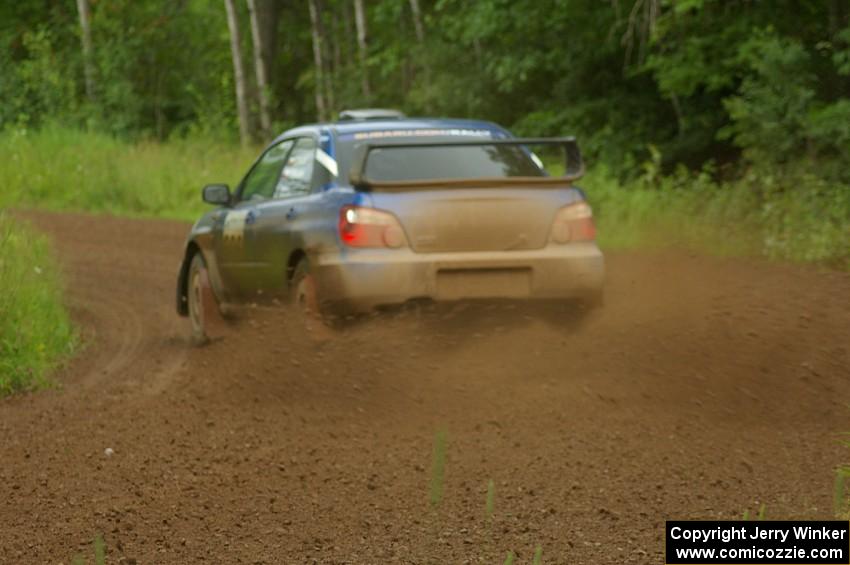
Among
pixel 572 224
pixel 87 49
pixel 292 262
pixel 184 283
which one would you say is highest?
pixel 572 224

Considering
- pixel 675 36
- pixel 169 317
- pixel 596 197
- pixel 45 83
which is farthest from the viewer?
pixel 45 83

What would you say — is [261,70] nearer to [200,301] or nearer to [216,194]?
[200,301]

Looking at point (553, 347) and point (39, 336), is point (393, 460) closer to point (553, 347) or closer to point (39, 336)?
point (553, 347)

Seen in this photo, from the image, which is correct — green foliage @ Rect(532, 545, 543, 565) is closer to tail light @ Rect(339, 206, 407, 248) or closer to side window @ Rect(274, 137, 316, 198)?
tail light @ Rect(339, 206, 407, 248)

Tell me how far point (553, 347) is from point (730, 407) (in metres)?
1.27

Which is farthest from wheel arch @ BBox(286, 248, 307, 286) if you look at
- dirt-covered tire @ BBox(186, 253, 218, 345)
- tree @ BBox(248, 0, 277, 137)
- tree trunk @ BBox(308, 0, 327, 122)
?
tree trunk @ BBox(308, 0, 327, 122)

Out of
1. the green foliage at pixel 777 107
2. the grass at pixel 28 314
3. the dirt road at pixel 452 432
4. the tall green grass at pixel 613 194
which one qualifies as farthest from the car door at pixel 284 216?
the green foliage at pixel 777 107

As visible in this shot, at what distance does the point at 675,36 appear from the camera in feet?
81.7

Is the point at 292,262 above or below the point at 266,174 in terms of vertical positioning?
below

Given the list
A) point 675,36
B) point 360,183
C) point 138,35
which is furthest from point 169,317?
point 138,35

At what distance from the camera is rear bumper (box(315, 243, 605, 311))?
926 centimetres

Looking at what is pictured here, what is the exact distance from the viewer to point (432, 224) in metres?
9.31

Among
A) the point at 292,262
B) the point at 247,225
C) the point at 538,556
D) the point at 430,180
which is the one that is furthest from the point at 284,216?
the point at 538,556

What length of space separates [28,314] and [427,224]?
3.67 meters
